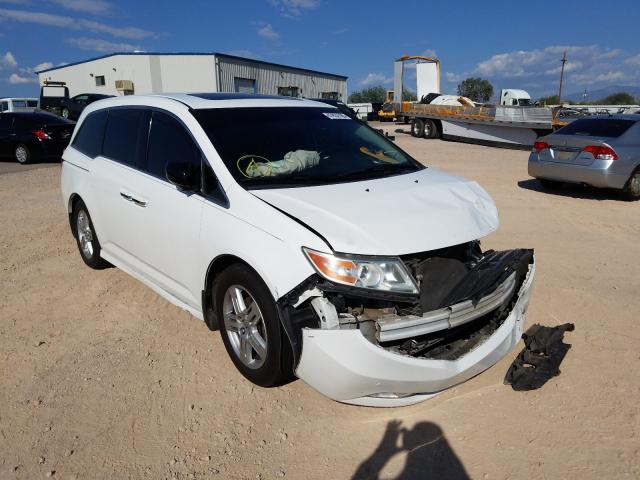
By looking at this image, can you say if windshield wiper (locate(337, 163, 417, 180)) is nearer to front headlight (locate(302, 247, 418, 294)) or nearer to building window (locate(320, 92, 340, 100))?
front headlight (locate(302, 247, 418, 294))

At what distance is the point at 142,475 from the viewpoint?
8.33 feet

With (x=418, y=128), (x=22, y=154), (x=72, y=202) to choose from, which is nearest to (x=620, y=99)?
(x=418, y=128)

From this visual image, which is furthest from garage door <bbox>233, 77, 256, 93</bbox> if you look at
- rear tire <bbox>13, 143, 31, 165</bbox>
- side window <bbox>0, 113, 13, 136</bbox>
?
rear tire <bbox>13, 143, 31, 165</bbox>

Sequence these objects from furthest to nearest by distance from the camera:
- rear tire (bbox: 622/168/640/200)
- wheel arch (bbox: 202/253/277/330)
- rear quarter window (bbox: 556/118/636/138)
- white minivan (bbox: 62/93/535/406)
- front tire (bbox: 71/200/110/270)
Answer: rear quarter window (bbox: 556/118/636/138) < rear tire (bbox: 622/168/640/200) < front tire (bbox: 71/200/110/270) < wheel arch (bbox: 202/253/277/330) < white minivan (bbox: 62/93/535/406)

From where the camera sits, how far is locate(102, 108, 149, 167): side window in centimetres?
417

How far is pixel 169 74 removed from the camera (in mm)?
36688

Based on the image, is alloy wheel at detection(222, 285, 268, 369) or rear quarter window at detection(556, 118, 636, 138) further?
rear quarter window at detection(556, 118, 636, 138)

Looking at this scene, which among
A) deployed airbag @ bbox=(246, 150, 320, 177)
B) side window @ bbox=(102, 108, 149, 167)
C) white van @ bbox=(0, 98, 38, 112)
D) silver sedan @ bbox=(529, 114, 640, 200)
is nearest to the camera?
deployed airbag @ bbox=(246, 150, 320, 177)

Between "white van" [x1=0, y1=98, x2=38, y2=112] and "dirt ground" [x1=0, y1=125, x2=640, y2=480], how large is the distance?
28.6 m

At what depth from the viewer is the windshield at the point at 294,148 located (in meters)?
3.42

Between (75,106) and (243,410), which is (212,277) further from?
(75,106)

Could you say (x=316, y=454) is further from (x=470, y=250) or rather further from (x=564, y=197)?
(x=564, y=197)

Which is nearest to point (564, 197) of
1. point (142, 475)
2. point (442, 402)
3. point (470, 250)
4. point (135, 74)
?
point (470, 250)

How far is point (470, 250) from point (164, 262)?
7.26ft
